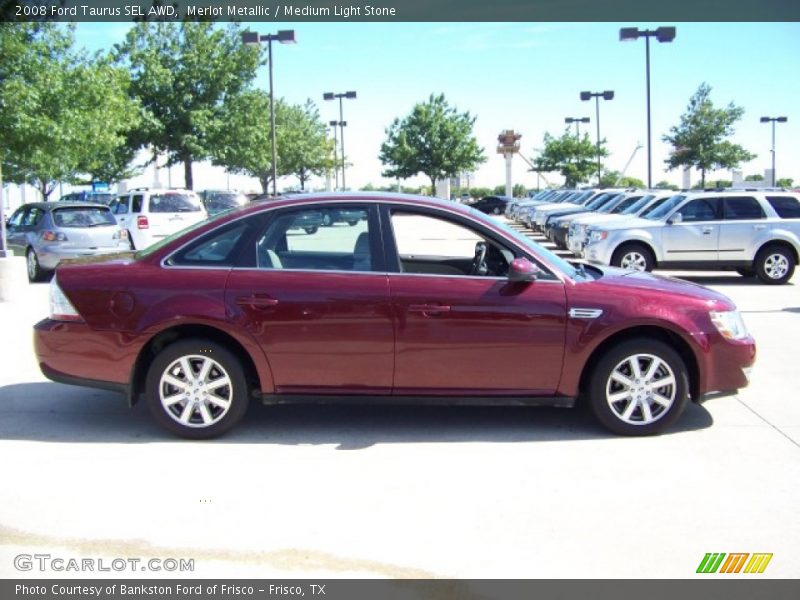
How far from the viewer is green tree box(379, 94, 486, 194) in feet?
164

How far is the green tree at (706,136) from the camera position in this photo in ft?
130

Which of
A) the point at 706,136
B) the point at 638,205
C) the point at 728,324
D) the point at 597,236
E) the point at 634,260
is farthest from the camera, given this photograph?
the point at 706,136

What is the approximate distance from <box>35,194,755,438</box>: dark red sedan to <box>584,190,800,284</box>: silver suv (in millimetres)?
9334

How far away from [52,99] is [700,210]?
14.3 meters

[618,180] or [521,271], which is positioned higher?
[618,180]

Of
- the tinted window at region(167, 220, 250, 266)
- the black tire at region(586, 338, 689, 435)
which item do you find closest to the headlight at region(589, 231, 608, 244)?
the black tire at region(586, 338, 689, 435)

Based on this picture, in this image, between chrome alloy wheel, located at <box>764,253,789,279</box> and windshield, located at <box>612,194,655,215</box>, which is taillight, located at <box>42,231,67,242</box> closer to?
windshield, located at <box>612,194,655,215</box>

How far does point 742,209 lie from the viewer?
48.7 ft

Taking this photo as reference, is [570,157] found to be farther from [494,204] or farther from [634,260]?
[634,260]

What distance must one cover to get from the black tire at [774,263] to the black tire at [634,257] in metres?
1.92

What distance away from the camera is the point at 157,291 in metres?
5.59

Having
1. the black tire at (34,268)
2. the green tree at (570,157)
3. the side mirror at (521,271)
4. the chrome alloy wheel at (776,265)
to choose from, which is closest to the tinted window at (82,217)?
the black tire at (34,268)

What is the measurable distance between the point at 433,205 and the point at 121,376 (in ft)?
8.15
